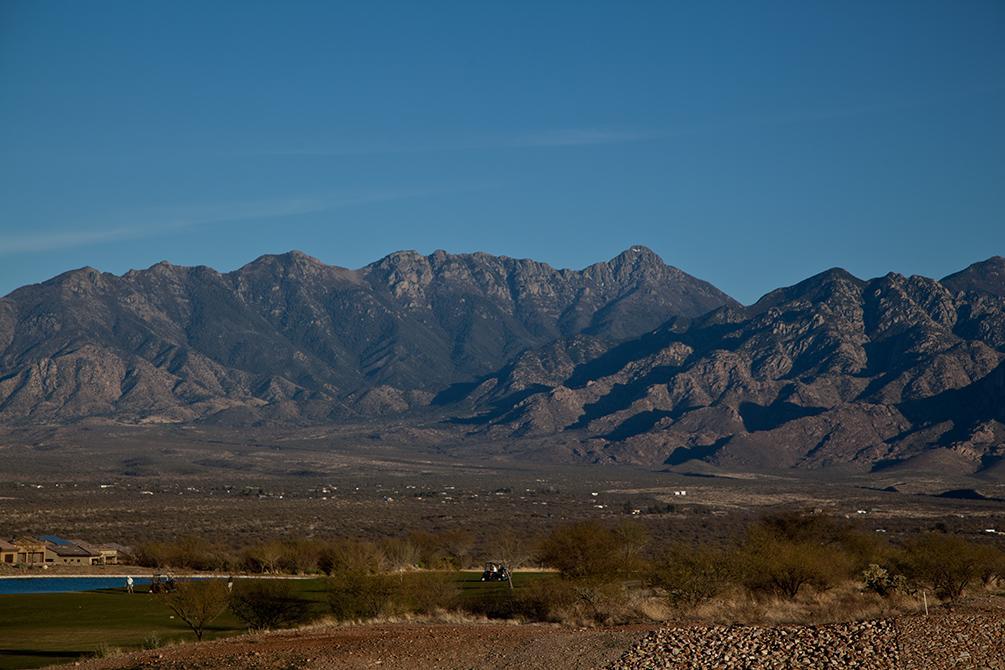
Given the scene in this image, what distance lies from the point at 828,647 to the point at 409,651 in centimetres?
835

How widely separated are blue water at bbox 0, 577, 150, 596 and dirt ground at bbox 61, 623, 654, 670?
2190 centimetres

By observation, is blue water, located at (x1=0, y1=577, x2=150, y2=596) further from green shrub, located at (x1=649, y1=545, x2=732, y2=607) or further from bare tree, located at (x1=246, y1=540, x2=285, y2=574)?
green shrub, located at (x1=649, y1=545, x2=732, y2=607)

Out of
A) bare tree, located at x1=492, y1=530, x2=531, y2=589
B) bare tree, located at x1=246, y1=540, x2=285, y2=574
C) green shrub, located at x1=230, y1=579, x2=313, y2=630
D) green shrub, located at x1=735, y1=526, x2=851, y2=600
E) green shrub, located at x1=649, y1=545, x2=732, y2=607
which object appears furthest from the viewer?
bare tree, located at x1=492, y1=530, x2=531, y2=589

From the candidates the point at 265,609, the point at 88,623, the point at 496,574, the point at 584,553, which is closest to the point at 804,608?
the point at 584,553

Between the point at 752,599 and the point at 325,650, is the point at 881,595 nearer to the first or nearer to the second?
the point at 752,599

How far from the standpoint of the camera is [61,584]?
55750 mm

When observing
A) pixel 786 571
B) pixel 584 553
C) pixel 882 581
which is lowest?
pixel 882 581

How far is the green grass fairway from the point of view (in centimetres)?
3494

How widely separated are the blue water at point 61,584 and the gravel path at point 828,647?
29990mm

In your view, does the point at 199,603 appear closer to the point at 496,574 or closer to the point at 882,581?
the point at 496,574

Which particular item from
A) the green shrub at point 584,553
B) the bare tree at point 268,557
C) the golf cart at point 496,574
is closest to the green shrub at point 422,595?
the green shrub at point 584,553

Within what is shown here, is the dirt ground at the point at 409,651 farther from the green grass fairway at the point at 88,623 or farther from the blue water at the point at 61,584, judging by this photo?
the blue water at the point at 61,584

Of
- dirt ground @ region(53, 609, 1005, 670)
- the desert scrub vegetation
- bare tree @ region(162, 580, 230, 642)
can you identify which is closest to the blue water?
the desert scrub vegetation

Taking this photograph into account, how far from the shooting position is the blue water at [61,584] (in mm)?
52000
